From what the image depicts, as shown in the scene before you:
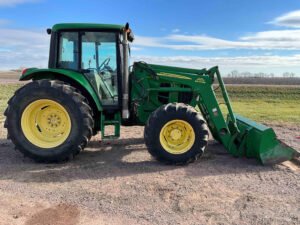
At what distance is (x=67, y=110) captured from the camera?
6.52 meters

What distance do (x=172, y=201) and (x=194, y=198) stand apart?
1.06 feet

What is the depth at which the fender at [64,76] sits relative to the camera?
673 centimetres

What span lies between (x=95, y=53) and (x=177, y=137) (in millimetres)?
2261

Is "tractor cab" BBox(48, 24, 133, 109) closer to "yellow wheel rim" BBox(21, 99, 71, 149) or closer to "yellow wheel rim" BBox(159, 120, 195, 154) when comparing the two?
"yellow wheel rim" BBox(21, 99, 71, 149)

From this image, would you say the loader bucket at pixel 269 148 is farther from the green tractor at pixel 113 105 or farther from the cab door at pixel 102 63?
the cab door at pixel 102 63

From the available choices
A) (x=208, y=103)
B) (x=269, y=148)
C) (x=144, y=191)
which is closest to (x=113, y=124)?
(x=208, y=103)

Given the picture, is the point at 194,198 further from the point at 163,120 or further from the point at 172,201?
the point at 163,120

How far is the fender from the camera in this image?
6.73 meters

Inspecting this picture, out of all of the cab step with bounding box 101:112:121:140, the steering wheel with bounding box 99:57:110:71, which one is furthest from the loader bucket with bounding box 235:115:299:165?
the steering wheel with bounding box 99:57:110:71

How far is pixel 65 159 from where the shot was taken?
6.61 metres

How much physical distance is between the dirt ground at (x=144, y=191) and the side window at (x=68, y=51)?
72.7 inches

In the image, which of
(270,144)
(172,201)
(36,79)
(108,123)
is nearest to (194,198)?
(172,201)

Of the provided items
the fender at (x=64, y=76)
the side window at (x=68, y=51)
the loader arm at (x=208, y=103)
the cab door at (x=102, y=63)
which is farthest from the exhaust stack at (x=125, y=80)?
the side window at (x=68, y=51)

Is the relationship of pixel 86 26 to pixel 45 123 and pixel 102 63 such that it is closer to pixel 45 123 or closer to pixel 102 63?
pixel 102 63
